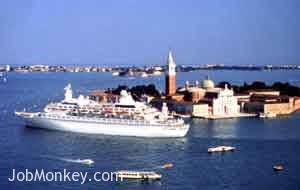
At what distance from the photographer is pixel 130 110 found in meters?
17.6

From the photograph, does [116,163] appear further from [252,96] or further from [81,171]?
[252,96]

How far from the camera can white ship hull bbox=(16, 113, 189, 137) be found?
649 inches

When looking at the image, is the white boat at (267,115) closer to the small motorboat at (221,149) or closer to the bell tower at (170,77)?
the bell tower at (170,77)

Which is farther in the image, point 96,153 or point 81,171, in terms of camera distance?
point 96,153

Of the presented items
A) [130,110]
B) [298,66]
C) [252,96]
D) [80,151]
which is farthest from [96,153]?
[298,66]

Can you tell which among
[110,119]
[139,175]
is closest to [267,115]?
[110,119]

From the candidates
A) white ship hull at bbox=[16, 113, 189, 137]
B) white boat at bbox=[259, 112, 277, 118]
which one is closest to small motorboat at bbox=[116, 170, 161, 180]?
white ship hull at bbox=[16, 113, 189, 137]

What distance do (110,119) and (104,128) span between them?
241 mm

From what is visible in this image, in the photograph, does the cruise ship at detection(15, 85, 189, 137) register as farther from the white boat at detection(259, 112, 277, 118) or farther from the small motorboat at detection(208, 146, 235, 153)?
the white boat at detection(259, 112, 277, 118)

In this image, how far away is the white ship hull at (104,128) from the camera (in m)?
16.5

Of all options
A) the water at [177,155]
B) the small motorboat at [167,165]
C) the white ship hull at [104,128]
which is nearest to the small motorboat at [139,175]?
the water at [177,155]

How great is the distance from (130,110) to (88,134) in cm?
117

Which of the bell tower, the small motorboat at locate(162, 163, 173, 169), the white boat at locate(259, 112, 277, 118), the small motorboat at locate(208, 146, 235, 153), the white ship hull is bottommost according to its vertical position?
the white boat at locate(259, 112, 277, 118)

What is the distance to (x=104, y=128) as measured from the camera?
17.1 metres
